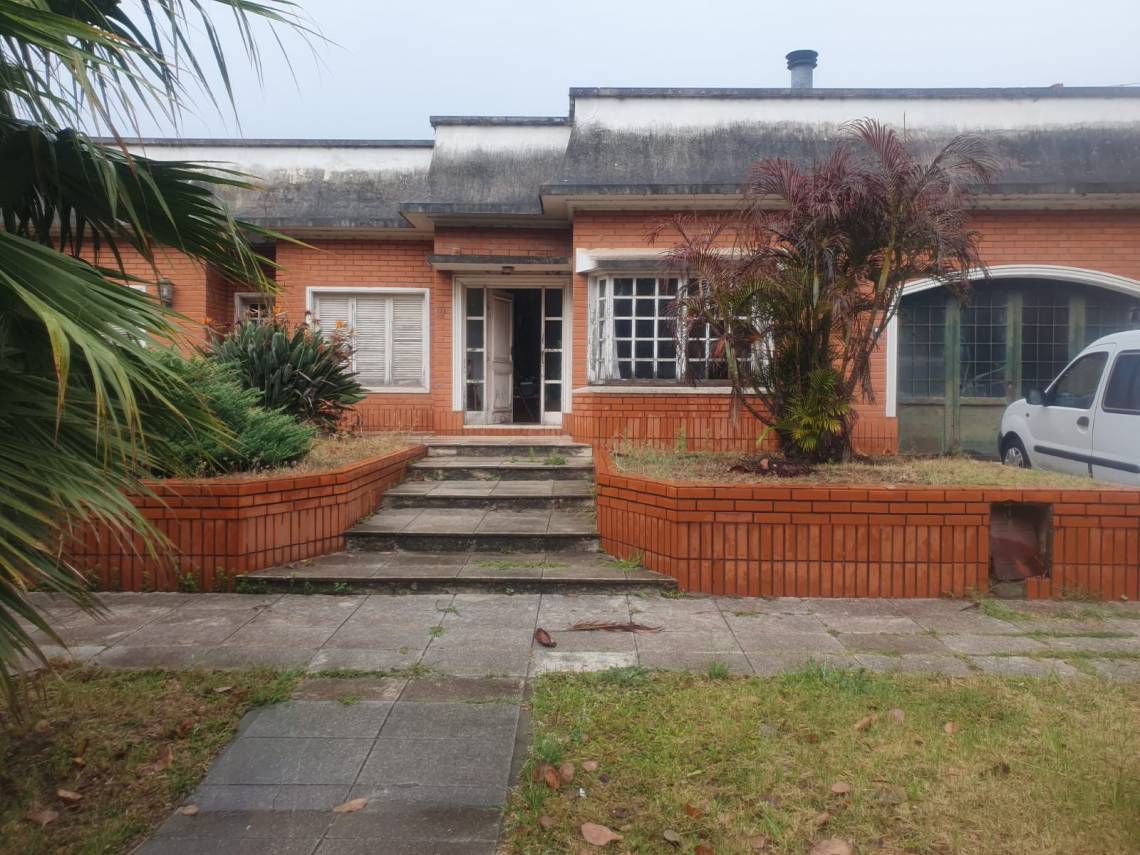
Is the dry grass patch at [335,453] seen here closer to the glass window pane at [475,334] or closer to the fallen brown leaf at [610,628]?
the glass window pane at [475,334]

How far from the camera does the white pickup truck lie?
707 cm

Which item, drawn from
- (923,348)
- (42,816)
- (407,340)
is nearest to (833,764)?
(42,816)

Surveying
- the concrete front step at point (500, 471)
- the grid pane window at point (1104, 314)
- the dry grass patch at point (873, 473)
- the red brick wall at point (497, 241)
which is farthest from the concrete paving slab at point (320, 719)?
the grid pane window at point (1104, 314)

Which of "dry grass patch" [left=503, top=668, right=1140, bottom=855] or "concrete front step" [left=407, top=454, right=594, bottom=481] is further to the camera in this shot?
"concrete front step" [left=407, top=454, right=594, bottom=481]

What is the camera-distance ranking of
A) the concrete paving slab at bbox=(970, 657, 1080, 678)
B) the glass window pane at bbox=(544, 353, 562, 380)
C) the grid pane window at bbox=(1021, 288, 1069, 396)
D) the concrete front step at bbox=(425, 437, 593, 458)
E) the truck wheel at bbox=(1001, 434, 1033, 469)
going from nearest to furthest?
the concrete paving slab at bbox=(970, 657, 1080, 678) < the truck wheel at bbox=(1001, 434, 1033, 469) < the concrete front step at bbox=(425, 437, 593, 458) < the grid pane window at bbox=(1021, 288, 1069, 396) < the glass window pane at bbox=(544, 353, 562, 380)

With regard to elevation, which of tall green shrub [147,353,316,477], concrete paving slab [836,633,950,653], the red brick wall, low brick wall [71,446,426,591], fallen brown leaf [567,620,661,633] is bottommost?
concrete paving slab [836,633,950,653]

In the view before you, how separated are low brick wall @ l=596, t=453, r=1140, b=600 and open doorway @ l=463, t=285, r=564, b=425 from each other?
6.43 m

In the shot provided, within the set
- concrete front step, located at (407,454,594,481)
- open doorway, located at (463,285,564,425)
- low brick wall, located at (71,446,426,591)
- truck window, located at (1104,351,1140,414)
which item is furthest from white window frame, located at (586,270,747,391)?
low brick wall, located at (71,446,426,591)

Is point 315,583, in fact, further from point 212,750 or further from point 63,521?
point 63,521

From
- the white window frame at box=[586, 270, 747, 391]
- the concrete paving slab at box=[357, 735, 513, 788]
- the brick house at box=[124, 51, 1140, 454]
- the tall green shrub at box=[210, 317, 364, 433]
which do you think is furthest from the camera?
the brick house at box=[124, 51, 1140, 454]

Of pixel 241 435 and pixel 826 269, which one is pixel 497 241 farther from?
pixel 826 269

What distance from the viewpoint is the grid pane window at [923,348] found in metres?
10.8

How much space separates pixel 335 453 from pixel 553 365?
5.02 metres

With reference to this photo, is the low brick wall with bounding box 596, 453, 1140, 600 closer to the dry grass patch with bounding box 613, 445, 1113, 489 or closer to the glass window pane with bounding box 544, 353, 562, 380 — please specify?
the dry grass patch with bounding box 613, 445, 1113, 489
